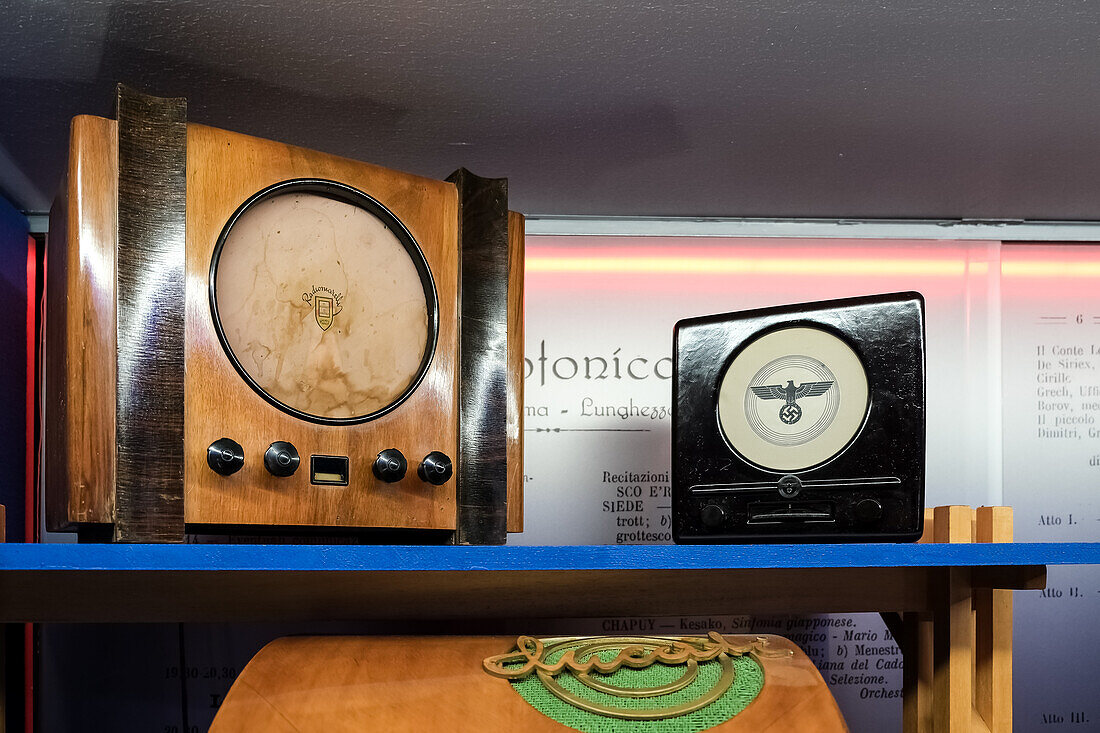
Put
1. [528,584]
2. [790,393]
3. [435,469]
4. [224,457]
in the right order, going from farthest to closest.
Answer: [528,584] → [790,393] → [435,469] → [224,457]

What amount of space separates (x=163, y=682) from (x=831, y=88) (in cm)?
134

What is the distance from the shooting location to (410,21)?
117 cm

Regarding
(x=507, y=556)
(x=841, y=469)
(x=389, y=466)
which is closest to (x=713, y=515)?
(x=841, y=469)

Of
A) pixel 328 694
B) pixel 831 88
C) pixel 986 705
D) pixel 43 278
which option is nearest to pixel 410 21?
pixel 831 88

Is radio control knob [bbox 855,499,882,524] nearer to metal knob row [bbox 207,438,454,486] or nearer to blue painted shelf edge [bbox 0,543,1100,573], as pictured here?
blue painted shelf edge [bbox 0,543,1100,573]

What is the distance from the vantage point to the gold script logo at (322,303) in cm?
116

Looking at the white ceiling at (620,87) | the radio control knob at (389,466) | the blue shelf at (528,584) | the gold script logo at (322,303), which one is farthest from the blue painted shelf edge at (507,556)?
the white ceiling at (620,87)

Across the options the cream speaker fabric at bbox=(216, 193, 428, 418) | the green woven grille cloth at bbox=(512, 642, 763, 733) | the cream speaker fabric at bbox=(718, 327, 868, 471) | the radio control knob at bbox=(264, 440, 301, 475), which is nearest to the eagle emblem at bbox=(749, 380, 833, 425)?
the cream speaker fabric at bbox=(718, 327, 868, 471)

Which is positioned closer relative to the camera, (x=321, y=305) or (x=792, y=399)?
(x=321, y=305)

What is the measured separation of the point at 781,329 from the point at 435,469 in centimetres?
46

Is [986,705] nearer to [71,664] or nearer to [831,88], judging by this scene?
[831,88]

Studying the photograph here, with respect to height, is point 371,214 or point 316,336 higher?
point 371,214

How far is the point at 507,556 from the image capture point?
110cm

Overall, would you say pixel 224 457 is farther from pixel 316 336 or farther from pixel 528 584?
pixel 528 584
